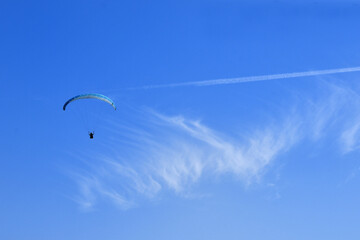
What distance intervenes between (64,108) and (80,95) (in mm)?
4356

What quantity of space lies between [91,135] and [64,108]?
28.2 feet

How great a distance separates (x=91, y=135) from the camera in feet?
424

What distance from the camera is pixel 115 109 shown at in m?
119

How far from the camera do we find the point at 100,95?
12206 centimetres

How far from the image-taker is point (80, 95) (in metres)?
122

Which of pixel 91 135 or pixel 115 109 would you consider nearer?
pixel 115 109

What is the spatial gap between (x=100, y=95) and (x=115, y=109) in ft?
16.3

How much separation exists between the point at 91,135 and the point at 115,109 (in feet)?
41.0

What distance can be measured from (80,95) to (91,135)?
1034 centimetres

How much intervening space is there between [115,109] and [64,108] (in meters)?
11.0

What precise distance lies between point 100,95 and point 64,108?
7536 mm
